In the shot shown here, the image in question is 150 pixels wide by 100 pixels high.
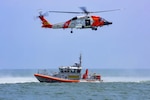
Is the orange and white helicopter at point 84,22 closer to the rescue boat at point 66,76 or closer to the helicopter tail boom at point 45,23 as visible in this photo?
the helicopter tail boom at point 45,23

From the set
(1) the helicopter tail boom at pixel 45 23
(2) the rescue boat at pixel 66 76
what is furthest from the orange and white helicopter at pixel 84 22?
(2) the rescue boat at pixel 66 76

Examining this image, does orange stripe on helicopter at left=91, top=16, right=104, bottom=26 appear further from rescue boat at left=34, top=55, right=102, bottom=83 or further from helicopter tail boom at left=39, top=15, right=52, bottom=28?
rescue boat at left=34, top=55, right=102, bottom=83

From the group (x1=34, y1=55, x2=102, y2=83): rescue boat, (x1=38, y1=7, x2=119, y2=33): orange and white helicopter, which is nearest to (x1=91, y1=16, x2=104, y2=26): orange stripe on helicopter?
(x1=38, y1=7, x2=119, y2=33): orange and white helicopter

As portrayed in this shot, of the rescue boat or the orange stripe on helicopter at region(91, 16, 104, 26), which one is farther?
the rescue boat

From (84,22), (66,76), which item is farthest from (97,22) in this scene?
(66,76)

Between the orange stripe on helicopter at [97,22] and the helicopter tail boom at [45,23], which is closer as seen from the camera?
the orange stripe on helicopter at [97,22]

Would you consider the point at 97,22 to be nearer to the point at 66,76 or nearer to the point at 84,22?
the point at 84,22

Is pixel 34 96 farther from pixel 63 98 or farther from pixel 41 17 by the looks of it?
pixel 41 17

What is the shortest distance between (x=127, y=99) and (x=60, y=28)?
1780 centimetres

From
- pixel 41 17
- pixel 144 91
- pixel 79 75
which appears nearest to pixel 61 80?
pixel 79 75

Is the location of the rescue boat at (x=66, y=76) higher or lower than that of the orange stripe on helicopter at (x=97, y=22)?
lower

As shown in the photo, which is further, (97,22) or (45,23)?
(45,23)

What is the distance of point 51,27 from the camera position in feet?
253

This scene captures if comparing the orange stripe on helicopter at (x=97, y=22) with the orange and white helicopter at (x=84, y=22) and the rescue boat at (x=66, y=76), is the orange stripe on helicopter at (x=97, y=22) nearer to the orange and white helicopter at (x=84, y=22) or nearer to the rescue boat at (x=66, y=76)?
the orange and white helicopter at (x=84, y=22)
